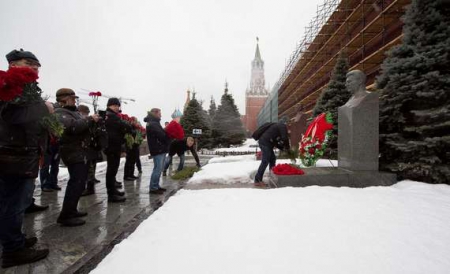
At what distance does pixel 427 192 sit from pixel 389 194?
2.39 ft

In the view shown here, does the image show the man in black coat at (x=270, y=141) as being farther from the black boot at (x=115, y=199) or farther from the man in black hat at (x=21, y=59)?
the man in black hat at (x=21, y=59)

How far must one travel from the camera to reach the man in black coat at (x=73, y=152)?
11.3ft

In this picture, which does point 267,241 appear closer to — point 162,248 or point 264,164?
point 162,248

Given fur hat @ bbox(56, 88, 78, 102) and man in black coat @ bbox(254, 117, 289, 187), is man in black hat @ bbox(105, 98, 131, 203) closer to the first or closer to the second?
fur hat @ bbox(56, 88, 78, 102)

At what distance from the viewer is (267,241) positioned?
99.0 inches

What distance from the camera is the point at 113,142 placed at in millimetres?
5031

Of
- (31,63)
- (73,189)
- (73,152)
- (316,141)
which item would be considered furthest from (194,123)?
(31,63)

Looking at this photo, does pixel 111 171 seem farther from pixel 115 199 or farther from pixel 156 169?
pixel 156 169

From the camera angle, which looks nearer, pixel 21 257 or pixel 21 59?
pixel 21 257

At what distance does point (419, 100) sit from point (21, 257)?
7.24 meters

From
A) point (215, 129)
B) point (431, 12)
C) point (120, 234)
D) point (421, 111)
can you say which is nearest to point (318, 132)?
point (421, 111)

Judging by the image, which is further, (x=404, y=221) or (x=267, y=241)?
(x=404, y=221)

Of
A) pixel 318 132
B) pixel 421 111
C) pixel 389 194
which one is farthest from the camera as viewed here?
pixel 318 132

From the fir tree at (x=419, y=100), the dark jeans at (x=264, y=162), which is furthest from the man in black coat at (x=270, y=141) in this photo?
the fir tree at (x=419, y=100)
